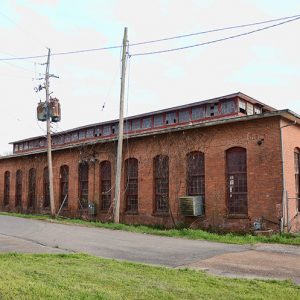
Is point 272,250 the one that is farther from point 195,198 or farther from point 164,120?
point 164,120

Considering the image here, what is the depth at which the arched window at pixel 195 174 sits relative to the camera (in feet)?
64.3

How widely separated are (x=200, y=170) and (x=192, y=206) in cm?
191

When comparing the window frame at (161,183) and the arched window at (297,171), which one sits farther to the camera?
the window frame at (161,183)

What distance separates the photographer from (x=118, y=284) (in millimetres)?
6625

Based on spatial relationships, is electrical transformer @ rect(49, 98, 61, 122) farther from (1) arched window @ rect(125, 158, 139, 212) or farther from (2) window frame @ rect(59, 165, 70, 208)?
(1) arched window @ rect(125, 158, 139, 212)

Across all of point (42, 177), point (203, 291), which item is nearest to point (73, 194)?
point (42, 177)

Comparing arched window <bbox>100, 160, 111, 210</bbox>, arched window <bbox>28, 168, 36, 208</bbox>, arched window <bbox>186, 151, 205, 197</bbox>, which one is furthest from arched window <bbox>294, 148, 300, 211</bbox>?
arched window <bbox>28, 168, 36, 208</bbox>

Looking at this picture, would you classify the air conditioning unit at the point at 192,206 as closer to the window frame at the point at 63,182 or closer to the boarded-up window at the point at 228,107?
the boarded-up window at the point at 228,107

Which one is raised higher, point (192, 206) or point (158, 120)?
point (158, 120)

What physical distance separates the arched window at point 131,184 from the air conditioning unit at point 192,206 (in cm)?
436

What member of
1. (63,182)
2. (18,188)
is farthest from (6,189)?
(63,182)

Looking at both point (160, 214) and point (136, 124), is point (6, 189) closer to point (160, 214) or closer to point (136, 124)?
point (136, 124)

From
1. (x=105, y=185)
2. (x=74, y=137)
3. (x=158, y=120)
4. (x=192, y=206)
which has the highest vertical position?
(x=158, y=120)

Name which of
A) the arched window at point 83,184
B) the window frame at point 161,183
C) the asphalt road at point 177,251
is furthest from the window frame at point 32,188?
the asphalt road at point 177,251
